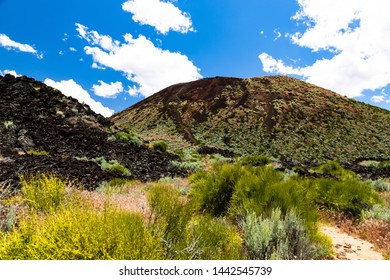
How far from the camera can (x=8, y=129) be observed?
1579 cm

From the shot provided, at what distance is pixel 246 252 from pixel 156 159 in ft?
51.3

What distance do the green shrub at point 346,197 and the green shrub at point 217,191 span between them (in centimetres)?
249

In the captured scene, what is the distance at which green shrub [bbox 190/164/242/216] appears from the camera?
691 centimetres

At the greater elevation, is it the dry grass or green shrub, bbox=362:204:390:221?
the dry grass

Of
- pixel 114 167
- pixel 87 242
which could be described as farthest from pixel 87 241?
pixel 114 167

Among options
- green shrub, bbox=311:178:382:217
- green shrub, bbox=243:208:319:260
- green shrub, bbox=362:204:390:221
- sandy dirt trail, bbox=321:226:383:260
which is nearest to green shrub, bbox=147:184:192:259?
green shrub, bbox=243:208:319:260

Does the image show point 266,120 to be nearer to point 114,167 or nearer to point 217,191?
point 114,167

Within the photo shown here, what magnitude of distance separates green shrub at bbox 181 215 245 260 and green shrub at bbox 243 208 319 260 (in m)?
0.25

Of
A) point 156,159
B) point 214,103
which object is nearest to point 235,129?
point 214,103

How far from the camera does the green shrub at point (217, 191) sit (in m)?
6.91

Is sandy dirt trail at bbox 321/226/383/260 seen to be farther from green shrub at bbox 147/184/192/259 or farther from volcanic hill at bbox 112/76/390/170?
volcanic hill at bbox 112/76/390/170

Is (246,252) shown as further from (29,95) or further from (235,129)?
(235,129)

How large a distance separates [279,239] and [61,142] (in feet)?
50.4

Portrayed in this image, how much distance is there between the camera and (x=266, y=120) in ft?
176
